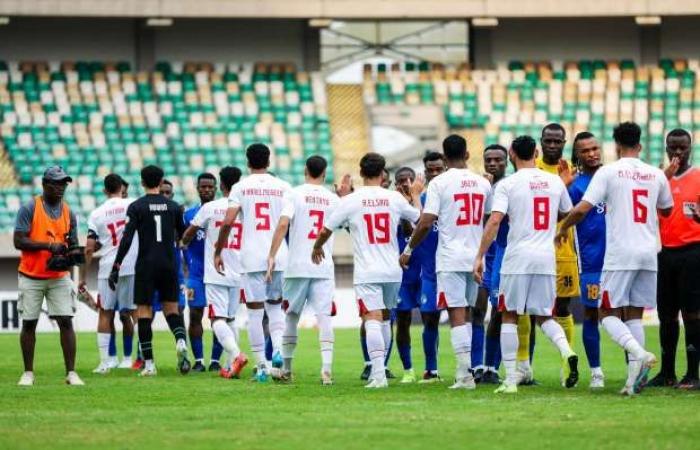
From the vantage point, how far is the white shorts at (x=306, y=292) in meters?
15.9

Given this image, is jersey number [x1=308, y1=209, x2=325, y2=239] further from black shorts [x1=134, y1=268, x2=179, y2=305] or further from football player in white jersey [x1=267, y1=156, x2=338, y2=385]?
black shorts [x1=134, y1=268, x2=179, y2=305]

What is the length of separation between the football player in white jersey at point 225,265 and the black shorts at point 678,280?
4.82 metres

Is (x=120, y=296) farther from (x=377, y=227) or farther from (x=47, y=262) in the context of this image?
(x=377, y=227)

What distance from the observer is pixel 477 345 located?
16.3 m

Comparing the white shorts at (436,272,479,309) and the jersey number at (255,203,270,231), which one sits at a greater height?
the jersey number at (255,203,270,231)

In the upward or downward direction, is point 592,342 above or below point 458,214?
below

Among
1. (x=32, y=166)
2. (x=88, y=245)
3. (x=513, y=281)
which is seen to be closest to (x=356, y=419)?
(x=513, y=281)

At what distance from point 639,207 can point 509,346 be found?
5.64ft

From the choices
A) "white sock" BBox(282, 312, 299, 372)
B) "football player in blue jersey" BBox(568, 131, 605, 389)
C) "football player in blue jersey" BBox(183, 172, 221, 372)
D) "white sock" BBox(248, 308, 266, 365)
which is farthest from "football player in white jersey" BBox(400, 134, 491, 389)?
"football player in blue jersey" BBox(183, 172, 221, 372)

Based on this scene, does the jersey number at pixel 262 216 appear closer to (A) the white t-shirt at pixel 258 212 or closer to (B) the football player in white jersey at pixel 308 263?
(A) the white t-shirt at pixel 258 212

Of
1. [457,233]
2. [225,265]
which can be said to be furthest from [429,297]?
[225,265]

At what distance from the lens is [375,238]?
15.2 meters

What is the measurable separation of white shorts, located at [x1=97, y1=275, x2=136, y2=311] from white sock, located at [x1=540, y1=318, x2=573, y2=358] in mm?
6667

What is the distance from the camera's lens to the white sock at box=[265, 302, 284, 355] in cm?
1658
